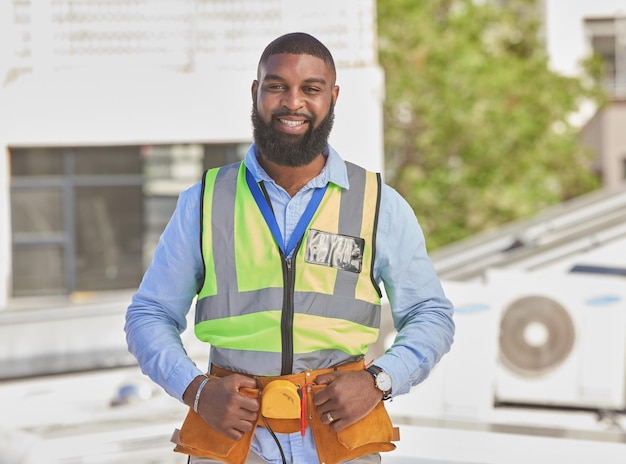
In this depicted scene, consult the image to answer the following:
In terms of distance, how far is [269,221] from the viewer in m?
1.81

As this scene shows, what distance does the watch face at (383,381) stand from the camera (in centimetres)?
173

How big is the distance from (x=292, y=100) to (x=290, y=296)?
0.36m

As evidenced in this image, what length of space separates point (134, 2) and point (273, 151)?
21.2 feet

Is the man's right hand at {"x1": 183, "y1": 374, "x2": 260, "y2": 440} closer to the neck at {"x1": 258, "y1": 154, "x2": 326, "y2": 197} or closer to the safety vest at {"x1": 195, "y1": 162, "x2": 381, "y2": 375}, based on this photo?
the safety vest at {"x1": 195, "y1": 162, "x2": 381, "y2": 375}

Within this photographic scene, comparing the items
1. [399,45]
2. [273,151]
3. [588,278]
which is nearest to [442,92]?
[399,45]

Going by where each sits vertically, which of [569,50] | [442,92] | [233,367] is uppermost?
[569,50]

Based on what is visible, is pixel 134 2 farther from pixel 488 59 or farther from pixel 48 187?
pixel 488 59

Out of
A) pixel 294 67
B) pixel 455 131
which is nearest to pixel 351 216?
pixel 294 67

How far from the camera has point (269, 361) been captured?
1753 mm

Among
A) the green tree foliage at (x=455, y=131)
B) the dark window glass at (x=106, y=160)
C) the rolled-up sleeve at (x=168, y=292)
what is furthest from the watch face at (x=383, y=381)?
the green tree foliage at (x=455, y=131)

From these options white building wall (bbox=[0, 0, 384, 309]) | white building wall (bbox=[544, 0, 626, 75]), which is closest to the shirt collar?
white building wall (bbox=[0, 0, 384, 309])

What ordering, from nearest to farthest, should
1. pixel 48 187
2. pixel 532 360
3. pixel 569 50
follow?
1. pixel 532 360
2. pixel 48 187
3. pixel 569 50

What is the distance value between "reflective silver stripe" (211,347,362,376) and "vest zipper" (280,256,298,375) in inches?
0.4

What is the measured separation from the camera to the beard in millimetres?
1818
